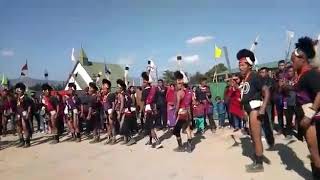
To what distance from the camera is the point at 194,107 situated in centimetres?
1400

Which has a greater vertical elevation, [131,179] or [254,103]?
[254,103]

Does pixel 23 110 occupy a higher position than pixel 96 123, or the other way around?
pixel 23 110

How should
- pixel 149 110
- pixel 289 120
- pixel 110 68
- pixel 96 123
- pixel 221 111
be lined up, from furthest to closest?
1. pixel 110 68
2. pixel 221 111
3. pixel 96 123
4. pixel 149 110
5. pixel 289 120

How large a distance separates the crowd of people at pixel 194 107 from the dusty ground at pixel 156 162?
1.31 feet

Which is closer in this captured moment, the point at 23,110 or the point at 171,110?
the point at 171,110

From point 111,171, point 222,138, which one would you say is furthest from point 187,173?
point 222,138

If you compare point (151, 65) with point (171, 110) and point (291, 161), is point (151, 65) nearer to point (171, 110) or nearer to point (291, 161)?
point (171, 110)

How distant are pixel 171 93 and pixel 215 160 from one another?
12.2ft

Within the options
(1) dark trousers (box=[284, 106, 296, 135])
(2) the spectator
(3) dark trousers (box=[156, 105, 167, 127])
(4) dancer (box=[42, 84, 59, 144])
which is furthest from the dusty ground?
(3) dark trousers (box=[156, 105, 167, 127])

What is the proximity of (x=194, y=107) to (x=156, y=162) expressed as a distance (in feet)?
15.1

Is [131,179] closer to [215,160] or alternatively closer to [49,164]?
[215,160]

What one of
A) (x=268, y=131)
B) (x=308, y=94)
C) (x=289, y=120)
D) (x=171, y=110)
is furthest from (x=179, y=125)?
(x=308, y=94)

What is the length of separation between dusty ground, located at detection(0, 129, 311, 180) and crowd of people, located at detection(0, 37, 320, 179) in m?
0.40

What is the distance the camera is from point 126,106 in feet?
42.0
